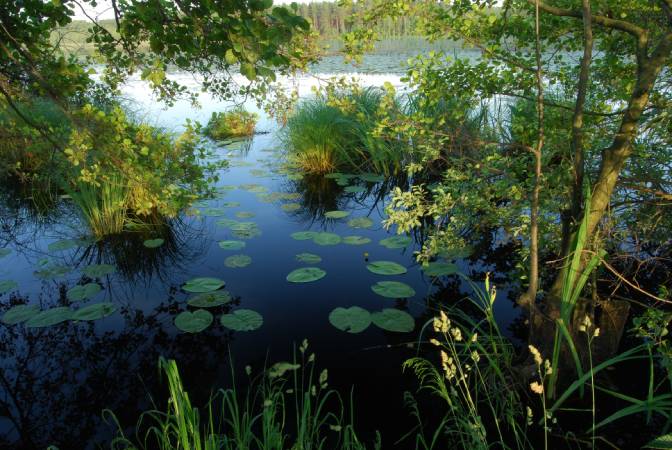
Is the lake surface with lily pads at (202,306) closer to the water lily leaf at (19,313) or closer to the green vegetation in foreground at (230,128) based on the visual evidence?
the water lily leaf at (19,313)

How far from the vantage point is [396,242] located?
4.57 meters

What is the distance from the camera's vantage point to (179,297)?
3.63m

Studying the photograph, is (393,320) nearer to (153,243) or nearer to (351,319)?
(351,319)

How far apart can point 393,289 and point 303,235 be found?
1570mm

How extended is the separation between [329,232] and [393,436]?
2.87 meters

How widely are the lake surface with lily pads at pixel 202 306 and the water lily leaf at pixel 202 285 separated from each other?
0.02m

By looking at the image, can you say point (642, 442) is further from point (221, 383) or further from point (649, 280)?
point (221, 383)

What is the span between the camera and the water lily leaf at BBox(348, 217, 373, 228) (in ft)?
16.7

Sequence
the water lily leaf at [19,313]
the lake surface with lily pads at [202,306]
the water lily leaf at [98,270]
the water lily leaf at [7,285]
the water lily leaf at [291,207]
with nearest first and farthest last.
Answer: the lake surface with lily pads at [202,306] < the water lily leaf at [19,313] < the water lily leaf at [7,285] < the water lily leaf at [98,270] < the water lily leaf at [291,207]

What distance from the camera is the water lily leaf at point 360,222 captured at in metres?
5.10

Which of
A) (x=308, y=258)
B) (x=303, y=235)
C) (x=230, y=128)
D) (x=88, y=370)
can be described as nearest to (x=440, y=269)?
(x=308, y=258)

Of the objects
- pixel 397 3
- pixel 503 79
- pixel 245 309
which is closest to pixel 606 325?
pixel 503 79

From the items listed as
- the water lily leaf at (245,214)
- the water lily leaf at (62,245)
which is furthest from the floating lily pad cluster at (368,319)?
the water lily leaf at (62,245)

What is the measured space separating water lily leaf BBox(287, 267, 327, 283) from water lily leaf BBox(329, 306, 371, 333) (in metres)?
0.57
